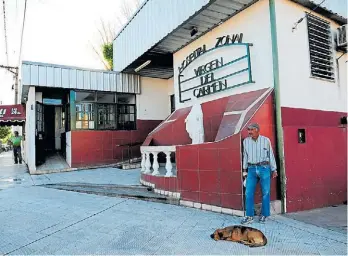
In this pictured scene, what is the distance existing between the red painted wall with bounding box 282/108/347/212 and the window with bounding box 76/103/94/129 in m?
7.30

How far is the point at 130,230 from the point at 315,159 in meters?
3.65

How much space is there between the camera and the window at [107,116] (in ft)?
33.6

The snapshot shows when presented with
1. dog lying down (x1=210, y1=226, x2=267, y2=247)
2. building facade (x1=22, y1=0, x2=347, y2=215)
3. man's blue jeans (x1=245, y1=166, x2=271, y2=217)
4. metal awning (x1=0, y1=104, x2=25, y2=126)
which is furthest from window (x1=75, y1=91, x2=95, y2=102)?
dog lying down (x1=210, y1=226, x2=267, y2=247)

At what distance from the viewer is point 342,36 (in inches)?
230

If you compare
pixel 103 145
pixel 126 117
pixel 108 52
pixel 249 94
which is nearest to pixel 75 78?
pixel 126 117

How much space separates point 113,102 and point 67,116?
1.81m

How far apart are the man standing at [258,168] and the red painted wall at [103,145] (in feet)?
23.4

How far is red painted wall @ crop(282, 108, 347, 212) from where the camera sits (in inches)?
185

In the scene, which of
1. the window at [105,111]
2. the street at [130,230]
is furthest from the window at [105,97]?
the street at [130,230]

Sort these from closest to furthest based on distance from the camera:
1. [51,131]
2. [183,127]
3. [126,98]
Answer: [183,127] < [126,98] < [51,131]

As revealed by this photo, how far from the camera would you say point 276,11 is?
4.82 m

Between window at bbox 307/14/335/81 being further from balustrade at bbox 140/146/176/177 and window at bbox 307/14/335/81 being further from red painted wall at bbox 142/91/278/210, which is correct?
balustrade at bbox 140/146/176/177

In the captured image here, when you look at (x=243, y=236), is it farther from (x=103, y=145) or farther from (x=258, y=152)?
(x=103, y=145)

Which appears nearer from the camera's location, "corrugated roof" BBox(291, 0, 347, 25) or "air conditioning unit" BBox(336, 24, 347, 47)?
"corrugated roof" BBox(291, 0, 347, 25)
